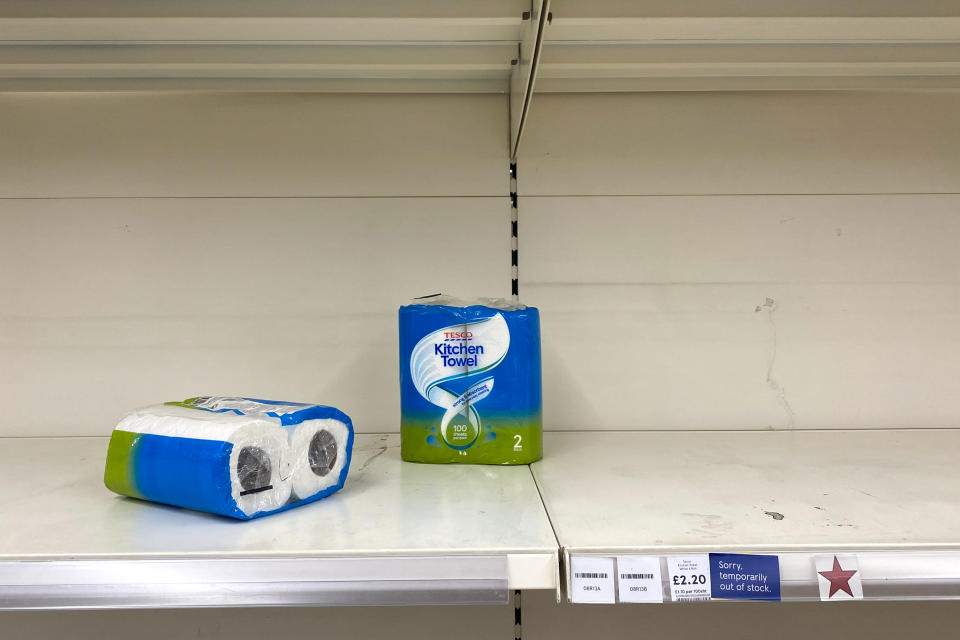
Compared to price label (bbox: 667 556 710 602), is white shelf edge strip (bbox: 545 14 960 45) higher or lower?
higher

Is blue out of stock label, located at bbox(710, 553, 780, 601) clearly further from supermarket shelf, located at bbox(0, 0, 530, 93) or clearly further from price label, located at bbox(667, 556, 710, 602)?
supermarket shelf, located at bbox(0, 0, 530, 93)

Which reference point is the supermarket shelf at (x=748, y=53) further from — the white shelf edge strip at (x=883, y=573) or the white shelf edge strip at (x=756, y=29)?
the white shelf edge strip at (x=883, y=573)

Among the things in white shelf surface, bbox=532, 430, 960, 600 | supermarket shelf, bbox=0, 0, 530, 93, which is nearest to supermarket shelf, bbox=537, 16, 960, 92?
supermarket shelf, bbox=0, 0, 530, 93

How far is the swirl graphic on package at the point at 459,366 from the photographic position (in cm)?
115

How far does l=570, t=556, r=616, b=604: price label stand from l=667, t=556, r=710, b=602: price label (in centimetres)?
7

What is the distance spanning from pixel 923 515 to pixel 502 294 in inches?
35.4

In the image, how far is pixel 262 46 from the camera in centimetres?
135

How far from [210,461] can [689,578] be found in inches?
23.8

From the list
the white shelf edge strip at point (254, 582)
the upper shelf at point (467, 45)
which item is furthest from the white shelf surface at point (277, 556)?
the upper shelf at point (467, 45)

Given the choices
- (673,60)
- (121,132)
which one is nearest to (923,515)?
(673,60)

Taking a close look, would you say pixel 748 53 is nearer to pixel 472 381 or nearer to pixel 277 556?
pixel 472 381

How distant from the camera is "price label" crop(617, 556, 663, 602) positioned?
2.45 ft

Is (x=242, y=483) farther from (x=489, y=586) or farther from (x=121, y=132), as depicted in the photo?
(x=121, y=132)

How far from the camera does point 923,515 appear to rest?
0.89 meters
